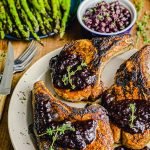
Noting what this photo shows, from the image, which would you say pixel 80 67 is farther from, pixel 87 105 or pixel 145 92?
pixel 145 92

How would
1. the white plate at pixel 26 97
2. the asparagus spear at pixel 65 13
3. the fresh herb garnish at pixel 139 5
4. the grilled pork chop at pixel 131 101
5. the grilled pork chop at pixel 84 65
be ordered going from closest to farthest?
the grilled pork chop at pixel 131 101
the white plate at pixel 26 97
the grilled pork chop at pixel 84 65
the asparagus spear at pixel 65 13
the fresh herb garnish at pixel 139 5

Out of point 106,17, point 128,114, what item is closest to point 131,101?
point 128,114

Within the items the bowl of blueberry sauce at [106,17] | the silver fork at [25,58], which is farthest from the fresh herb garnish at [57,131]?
the bowl of blueberry sauce at [106,17]

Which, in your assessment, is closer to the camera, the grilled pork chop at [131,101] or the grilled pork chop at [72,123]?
the grilled pork chop at [72,123]

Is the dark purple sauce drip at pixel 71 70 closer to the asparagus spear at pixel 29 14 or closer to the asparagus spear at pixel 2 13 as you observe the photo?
the asparagus spear at pixel 29 14

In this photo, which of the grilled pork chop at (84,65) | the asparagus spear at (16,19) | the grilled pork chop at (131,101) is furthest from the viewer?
the asparagus spear at (16,19)

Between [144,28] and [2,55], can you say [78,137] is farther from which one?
[144,28]

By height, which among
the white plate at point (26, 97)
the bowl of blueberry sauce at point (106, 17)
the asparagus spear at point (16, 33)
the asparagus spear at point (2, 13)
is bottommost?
the white plate at point (26, 97)
